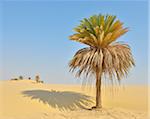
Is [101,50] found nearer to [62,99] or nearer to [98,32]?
[98,32]

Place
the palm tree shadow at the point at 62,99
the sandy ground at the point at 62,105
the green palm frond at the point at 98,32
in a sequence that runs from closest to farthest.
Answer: the sandy ground at the point at 62,105
the green palm frond at the point at 98,32
the palm tree shadow at the point at 62,99

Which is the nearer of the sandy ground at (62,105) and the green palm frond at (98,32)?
A: the sandy ground at (62,105)

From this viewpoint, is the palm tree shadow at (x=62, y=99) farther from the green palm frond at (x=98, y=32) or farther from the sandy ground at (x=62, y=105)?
the green palm frond at (x=98, y=32)

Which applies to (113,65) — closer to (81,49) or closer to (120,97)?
(81,49)

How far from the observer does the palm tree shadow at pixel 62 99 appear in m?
15.1

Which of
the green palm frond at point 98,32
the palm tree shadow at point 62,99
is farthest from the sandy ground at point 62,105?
the green palm frond at point 98,32

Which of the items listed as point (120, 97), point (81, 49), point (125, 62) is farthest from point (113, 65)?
point (120, 97)

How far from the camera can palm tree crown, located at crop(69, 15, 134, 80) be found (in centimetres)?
1322

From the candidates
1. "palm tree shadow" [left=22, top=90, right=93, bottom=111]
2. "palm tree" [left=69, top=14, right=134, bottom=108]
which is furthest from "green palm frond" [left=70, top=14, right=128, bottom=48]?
"palm tree shadow" [left=22, top=90, right=93, bottom=111]

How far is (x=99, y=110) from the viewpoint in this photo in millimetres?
13547

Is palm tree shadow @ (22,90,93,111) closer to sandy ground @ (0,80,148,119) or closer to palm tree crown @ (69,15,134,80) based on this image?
sandy ground @ (0,80,148,119)

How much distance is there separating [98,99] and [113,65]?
6.83 feet

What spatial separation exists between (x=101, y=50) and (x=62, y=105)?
405cm

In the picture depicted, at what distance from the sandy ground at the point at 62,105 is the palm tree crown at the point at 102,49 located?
1.13 meters
